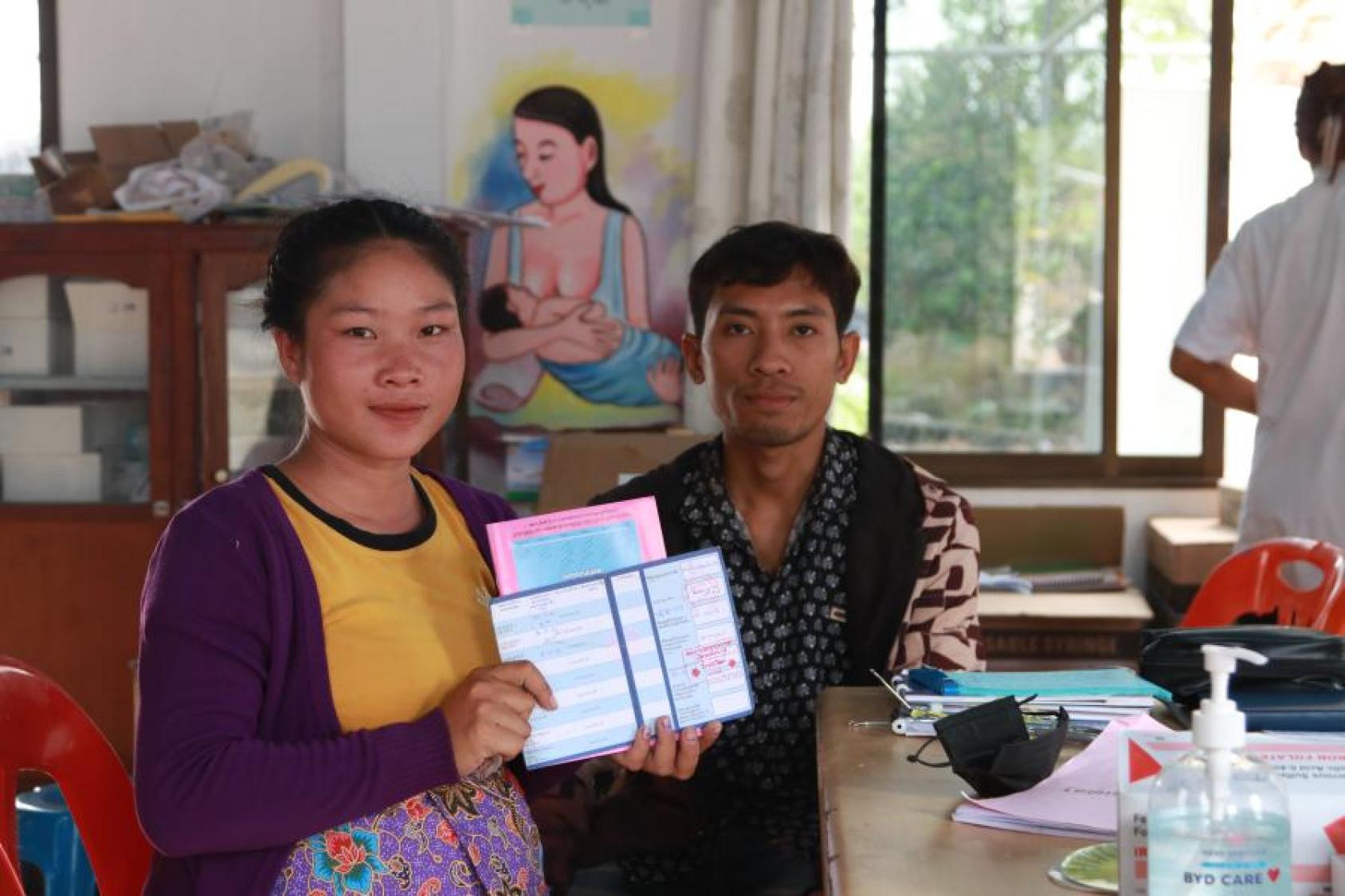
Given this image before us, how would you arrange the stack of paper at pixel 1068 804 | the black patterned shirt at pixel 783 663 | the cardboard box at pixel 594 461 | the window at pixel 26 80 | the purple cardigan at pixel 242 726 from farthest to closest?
the window at pixel 26 80
the cardboard box at pixel 594 461
the black patterned shirt at pixel 783 663
the purple cardigan at pixel 242 726
the stack of paper at pixel 1068 804

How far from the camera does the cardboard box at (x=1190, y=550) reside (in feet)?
14.0

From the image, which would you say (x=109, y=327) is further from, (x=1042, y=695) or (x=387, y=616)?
(x=1042, y=695)

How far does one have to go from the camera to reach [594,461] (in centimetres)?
429

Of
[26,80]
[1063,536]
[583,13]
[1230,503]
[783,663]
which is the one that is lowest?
[1063,536]

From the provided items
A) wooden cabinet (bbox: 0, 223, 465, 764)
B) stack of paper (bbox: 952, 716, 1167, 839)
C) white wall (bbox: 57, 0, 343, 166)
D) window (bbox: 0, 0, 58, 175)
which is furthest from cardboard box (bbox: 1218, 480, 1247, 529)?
A: window (bbox: 0, 0, 58, 175)

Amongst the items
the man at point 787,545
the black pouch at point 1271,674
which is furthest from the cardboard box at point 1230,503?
the black pouch at point 1271,674

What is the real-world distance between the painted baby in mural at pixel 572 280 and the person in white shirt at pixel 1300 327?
6.11 feet

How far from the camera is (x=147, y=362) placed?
4.38m

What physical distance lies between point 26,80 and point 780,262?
3.37 metres

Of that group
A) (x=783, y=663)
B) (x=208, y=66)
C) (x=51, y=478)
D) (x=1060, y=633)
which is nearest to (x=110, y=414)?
(x=51, y=478)

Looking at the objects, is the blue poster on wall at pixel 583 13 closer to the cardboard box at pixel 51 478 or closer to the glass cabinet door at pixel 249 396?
the glass cabinet door at pixel 249 396

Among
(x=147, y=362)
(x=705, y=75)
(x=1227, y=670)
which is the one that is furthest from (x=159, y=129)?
(x=1227, y=670)

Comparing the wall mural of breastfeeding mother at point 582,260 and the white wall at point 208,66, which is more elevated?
the white wall at point 208,66

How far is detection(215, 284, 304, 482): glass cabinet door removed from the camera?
170 inches
